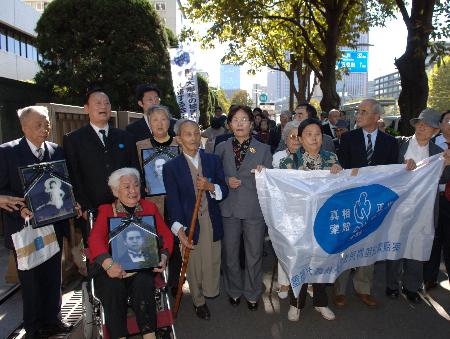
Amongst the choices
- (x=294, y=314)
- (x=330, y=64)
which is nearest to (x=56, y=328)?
(x=294, y=314)

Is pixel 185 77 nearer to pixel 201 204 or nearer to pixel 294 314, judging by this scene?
pixel 201 204

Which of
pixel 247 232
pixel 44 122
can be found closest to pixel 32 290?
pixel 44 122

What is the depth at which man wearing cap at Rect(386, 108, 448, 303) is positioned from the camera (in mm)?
4492

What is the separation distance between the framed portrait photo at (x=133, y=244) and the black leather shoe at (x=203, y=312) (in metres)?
1.11

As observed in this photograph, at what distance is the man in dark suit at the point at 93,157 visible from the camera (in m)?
3.95

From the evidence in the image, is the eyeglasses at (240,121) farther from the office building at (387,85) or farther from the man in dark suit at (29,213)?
the office building at (387,85)

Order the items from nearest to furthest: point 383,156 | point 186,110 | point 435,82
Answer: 1. point 383,156
2. point 186,110
3. point 435,82

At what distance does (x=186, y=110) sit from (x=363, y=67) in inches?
820

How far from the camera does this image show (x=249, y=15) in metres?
15.8

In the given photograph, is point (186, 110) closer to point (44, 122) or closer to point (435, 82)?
point (44, 122)

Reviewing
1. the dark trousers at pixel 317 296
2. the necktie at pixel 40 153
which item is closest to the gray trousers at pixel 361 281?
the dark trousers at pixel 317 296

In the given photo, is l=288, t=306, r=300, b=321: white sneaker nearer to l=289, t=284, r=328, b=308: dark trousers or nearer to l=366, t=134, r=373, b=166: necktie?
l=289, t=284, r=328, b=308: dark trousers

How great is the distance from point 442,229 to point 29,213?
415 cm

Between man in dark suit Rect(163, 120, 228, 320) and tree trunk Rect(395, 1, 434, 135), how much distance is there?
597 cm
